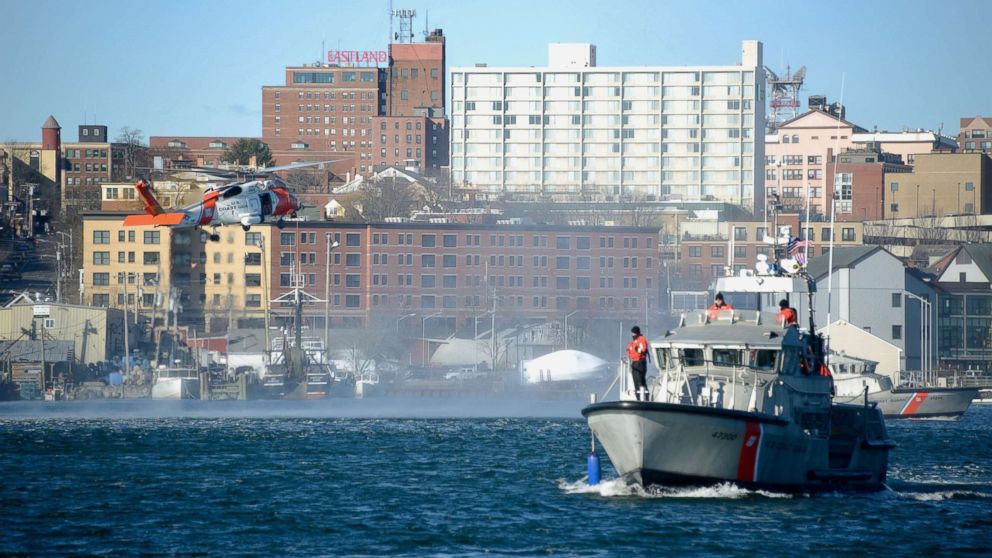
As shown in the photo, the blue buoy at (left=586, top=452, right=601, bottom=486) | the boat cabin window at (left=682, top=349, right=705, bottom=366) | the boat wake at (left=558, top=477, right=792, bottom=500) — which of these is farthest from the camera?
the blue buoy at (left=586, top=452, right=601, bottom=486)

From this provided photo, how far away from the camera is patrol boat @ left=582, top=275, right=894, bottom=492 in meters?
40.2

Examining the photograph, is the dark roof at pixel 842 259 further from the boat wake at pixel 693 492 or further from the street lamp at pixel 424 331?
the boat wake at pixel 693 492

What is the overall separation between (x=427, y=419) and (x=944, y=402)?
33.1 meters

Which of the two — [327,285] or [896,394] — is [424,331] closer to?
[327,285]

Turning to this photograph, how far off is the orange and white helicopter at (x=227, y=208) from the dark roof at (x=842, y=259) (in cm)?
6698

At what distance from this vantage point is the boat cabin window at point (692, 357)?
4316 centimetres

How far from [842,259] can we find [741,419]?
99.1 meters

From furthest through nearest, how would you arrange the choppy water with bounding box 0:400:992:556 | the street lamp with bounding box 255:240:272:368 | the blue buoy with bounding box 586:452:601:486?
the street lamp with bounding box 255:240:272:368, the blue buoy with bounding box 586:452:601:486, the choppy water with bounding box 0:400:992:556

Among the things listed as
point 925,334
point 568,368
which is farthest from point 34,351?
point 925,334

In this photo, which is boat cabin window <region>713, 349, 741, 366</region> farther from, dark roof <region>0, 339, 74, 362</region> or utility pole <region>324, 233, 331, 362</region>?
dark roof <region>0, 339, 74, 362</region>

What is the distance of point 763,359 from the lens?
140 feet

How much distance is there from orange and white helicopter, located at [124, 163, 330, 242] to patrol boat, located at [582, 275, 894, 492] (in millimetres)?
34601

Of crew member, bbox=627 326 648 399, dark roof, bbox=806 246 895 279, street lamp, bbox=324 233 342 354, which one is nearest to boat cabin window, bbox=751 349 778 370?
crew member, bbox=627 326 648 399

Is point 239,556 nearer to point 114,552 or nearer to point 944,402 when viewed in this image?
point 114,552
